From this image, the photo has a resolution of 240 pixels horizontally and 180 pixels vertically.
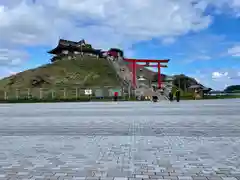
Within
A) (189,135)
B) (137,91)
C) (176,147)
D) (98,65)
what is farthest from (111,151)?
(98,65)

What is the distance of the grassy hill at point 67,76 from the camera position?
76.6m

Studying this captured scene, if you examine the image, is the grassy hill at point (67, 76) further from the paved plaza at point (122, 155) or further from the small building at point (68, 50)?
the paved plaza at point (122, 155)

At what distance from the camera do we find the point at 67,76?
81375 mm

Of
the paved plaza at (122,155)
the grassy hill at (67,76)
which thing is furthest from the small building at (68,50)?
the paved plaza at (122,155)

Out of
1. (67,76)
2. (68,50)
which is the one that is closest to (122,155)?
(67,76)

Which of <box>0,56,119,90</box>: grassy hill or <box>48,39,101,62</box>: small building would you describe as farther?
<box>48,39,101,62</box>: small building

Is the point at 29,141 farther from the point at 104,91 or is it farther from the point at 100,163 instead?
the point at 104,91

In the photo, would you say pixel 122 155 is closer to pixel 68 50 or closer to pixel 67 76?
pixel 67 76

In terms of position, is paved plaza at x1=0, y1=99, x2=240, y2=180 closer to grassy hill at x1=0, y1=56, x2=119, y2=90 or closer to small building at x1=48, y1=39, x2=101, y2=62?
grassy hill at x1=0, y1=56, x2=119, y2=90

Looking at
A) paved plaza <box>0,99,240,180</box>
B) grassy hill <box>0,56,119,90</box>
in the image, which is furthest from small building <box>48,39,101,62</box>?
paved plaza <box>0,99,240,180</box>

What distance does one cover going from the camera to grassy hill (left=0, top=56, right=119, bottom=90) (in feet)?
251

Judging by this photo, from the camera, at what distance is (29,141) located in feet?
24.0

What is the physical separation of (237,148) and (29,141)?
5.01 m

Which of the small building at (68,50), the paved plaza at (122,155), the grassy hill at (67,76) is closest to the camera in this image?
the paved plaza at (122,155)
